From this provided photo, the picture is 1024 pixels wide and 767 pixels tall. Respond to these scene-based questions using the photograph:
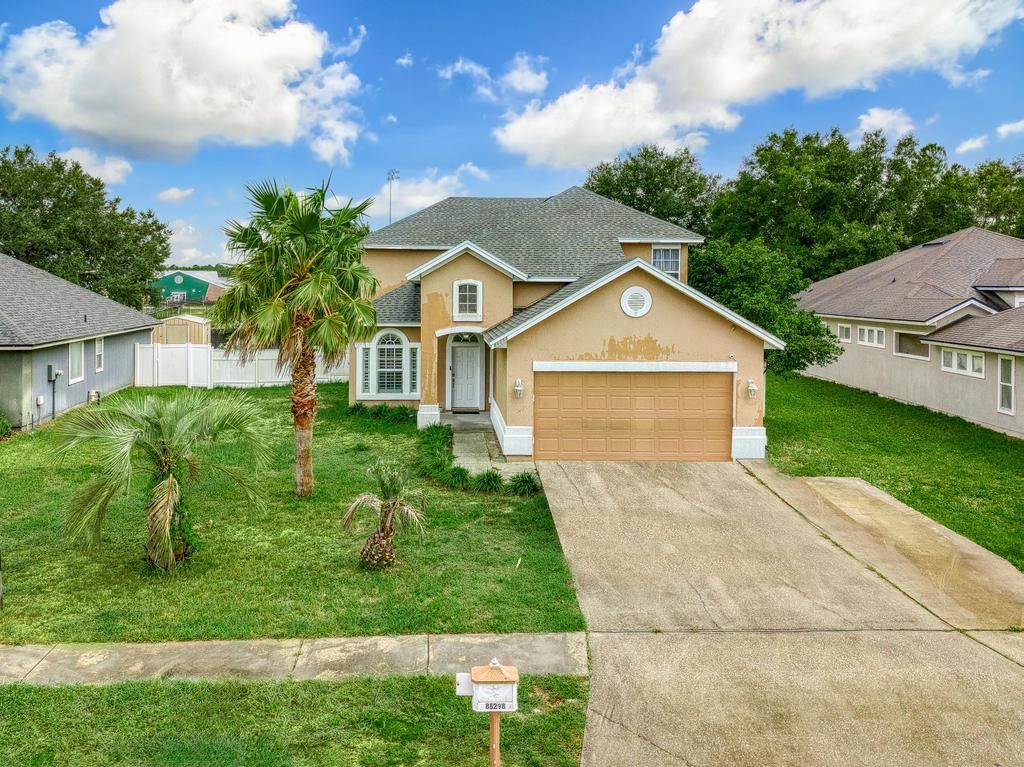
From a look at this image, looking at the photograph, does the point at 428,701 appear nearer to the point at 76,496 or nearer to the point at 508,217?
the point at 76,496

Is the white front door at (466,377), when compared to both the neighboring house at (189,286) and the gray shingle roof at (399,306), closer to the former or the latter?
the gray shingle roof at (399,306)

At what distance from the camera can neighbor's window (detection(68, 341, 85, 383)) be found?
18922 mm

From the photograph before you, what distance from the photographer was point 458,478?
41.7 ft

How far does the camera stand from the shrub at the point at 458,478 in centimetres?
1260

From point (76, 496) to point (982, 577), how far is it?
11.4 meters

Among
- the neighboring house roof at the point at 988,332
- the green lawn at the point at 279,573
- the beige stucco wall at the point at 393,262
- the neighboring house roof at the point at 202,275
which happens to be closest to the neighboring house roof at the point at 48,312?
the green lawn at the point at 279,573

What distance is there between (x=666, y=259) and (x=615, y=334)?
334 inches

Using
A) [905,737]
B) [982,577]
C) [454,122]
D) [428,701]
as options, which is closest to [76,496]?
[428,701]

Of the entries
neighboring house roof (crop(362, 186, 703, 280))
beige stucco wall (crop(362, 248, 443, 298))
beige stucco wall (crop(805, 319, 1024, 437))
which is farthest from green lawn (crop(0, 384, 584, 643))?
beige stucco wall (crop(805, 319, 1024, 437))

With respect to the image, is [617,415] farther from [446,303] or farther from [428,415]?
[446,303]

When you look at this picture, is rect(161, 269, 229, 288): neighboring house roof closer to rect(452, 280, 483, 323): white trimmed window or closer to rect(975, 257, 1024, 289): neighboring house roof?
rect(452, 280, 483, 323): white trimmed window

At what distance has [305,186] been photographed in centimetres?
1152

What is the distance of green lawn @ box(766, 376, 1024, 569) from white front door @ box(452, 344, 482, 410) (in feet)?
27.3

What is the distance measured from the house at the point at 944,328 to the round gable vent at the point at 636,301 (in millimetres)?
9089
